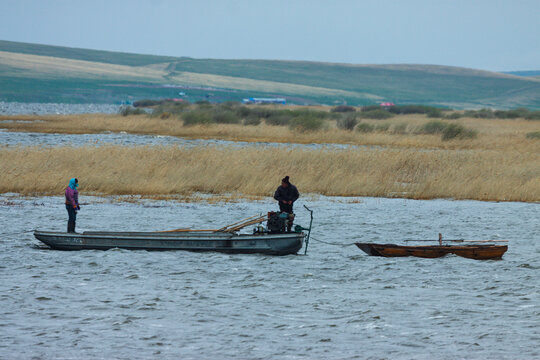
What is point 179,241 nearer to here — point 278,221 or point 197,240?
point 197,240

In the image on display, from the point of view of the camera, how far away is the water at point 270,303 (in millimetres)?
12273

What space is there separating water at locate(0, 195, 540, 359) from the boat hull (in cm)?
23

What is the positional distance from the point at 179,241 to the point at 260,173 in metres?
14.4

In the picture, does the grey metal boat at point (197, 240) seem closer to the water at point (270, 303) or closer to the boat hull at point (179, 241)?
the boat hull at point (179, 241)

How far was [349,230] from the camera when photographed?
24.0 metres

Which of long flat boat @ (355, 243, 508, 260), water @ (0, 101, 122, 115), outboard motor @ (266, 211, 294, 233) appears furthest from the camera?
water @ (0, 101, 122, 115)

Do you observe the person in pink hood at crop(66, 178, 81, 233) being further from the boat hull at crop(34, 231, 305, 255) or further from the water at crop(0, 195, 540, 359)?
the water at crop(0, 195, 540, 359)

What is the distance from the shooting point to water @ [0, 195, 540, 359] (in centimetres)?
1227

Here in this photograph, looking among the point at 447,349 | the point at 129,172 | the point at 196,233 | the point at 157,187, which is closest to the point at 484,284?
the point at 447,349

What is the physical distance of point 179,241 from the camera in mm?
19500

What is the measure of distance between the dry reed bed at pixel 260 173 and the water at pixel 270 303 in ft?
26.5

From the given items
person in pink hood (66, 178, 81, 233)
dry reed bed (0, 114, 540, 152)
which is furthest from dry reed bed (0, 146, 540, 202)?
dry reed bed (0, 114, 540, 152)

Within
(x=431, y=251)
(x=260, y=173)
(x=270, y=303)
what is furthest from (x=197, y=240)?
(x=260, y=173)

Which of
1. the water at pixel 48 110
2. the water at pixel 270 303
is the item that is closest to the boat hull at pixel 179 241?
the water at pixel 270 303
